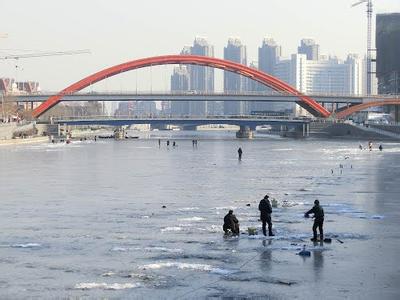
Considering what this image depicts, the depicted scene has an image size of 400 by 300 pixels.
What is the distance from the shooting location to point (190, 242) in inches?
943

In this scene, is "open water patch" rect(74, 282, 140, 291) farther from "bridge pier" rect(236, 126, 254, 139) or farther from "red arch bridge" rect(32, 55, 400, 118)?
"bridge pier" rect(236, 126, 254, 139)

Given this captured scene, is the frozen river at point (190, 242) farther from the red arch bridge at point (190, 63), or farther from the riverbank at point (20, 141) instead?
the red arch bridge at point (190, 63)

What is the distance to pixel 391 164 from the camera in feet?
221

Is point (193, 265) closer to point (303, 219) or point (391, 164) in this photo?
point (303, 219)

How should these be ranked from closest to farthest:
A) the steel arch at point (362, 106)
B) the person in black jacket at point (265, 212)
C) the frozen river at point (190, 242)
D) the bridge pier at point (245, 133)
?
1. the frozen river at point (190, 242)
2. the person in black jacket at point (265, 212)
3. the steel arch at point (362, 106)
4. the bridge pier at point (245, 133)

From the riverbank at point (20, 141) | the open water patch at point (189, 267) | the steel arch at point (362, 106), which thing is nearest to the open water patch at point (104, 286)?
the open water patch at point (189, 267)

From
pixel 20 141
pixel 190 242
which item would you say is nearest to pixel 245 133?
pixel 20 141

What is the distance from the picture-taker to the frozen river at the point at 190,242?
17.9 metres

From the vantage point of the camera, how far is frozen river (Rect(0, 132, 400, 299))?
17.9 meters

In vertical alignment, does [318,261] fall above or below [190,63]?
below

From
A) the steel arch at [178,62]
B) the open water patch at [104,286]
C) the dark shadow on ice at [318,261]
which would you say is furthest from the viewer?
the steel arch at [178,62]

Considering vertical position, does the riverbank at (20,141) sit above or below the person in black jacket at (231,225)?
below

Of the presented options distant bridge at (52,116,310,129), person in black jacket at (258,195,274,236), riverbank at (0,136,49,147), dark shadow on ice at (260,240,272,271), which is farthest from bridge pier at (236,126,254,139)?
dark shadow on ice at (260,240,272,271)

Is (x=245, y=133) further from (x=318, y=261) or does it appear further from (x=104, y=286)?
(x=104, y=286)
